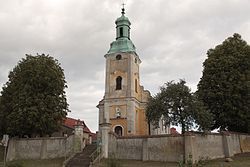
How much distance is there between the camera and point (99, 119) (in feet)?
163

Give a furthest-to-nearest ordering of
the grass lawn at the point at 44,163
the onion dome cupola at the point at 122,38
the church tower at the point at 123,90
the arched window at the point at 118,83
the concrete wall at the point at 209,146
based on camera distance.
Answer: the onion dome cupola at the point at 122,38
the arched window at the point at 118,83
the church tower at the point at 123,90
the grass lawn at the point at 44,163
the concrete wall at the point at 209,146

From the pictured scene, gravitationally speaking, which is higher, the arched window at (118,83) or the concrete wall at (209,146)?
the arched window at (118,83)

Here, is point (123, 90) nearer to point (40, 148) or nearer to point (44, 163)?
point (40, 148)

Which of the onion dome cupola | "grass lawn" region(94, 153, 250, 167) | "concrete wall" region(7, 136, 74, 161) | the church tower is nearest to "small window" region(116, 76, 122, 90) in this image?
the church tower

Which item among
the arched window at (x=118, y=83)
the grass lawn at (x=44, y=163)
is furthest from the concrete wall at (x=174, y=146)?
the arched window at (x=118, y=83)

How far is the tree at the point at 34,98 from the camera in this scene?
121 feet

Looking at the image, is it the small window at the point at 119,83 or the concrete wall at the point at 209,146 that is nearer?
the concrete wall at the point at 209,146

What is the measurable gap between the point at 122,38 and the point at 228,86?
2042 cm

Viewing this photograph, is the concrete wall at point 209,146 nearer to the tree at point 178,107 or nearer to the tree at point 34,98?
the tree at point 178,107

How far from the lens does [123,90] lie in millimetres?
48906

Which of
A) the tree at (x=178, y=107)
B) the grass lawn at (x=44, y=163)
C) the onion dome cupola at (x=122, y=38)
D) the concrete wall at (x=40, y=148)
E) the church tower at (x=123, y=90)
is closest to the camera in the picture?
the grass lawn at (x=44, y=163)

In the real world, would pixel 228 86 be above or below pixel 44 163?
above

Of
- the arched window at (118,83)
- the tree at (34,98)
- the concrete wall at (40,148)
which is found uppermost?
the arched window at (118,83)

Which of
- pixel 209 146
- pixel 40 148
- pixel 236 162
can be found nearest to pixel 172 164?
pixel 209 146
